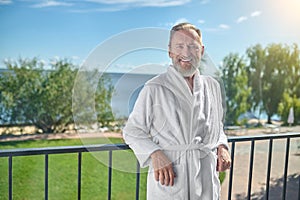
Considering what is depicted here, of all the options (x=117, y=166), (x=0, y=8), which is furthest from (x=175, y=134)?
(x=0, y=8)

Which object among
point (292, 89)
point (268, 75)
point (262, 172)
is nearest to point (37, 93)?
point (262, 172)

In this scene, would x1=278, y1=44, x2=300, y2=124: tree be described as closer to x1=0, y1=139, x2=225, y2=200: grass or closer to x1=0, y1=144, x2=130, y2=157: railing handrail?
x1=0, y1=139, x2=225, y2=200: grass

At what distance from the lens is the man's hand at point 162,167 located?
0.81 metres

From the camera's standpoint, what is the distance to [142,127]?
2.66 feet

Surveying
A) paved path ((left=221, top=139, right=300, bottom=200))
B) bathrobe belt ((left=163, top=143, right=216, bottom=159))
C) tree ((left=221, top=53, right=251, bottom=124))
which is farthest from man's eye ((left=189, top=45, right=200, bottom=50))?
tree ((left=221, top=53, right=251, bottom=124))

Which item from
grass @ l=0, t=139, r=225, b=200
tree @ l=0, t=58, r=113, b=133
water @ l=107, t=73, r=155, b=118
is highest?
water @ l=107, t=73, r=155, b=118

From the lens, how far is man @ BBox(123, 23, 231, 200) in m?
0.81

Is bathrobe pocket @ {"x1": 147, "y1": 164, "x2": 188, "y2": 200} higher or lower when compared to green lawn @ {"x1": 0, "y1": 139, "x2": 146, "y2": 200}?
higher

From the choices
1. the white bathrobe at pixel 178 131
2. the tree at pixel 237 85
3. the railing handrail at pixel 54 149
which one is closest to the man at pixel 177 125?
the white bathrobe at pixel 178 131

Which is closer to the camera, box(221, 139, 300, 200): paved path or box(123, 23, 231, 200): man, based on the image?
box(123, 23, 231, 200): man

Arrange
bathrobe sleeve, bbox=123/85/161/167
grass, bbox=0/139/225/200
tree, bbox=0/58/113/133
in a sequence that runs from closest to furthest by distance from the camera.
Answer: bathrobe sleeve, bbox=123/85/161/167 → grass, bbox=0/139/225/200 → tree, bbox=0/58/113/133

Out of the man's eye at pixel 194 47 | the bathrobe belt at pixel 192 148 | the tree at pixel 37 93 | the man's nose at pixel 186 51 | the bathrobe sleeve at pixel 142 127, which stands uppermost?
the man's eye at pixel 194 47

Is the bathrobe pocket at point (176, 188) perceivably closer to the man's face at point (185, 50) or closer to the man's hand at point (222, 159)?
the man's hand at point (222, 159)

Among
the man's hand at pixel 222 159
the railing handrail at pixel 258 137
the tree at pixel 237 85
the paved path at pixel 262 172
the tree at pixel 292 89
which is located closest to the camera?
the man's hand at pixel 222 159
